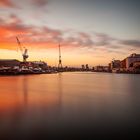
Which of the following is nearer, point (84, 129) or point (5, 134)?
point (5, 134)

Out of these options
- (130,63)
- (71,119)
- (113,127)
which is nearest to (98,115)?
(71,119)

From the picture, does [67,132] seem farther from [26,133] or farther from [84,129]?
[26,133]

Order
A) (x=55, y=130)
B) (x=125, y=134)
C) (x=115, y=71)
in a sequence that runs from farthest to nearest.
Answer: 1. (x=115, y=71)
2. (x=55, y=130)
3. (x=125, y=134)

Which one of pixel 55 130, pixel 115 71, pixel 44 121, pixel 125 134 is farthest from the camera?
pixel 115 71

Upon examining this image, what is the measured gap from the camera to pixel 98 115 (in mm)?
12047

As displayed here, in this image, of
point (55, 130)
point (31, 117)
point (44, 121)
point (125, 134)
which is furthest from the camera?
point (31, 117)

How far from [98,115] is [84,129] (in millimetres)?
3181

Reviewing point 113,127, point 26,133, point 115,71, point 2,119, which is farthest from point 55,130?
point 115,71

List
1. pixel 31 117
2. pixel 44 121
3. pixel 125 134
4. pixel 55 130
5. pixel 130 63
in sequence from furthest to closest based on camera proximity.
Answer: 1. pixel 130 63
2. pixel 31 117
3. pixel 44 121
4. pixel 55 130
5. pixel 125 134

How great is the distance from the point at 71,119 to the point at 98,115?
1938mm

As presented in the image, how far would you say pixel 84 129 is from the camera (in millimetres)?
9039

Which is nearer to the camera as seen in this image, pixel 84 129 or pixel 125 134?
pixel 125 134

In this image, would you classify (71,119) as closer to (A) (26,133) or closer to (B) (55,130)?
(B) (55,130)

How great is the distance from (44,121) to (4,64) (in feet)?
480
